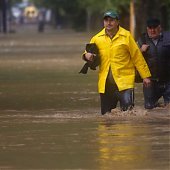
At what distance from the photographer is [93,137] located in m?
12.0

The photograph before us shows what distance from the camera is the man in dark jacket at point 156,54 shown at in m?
14.4

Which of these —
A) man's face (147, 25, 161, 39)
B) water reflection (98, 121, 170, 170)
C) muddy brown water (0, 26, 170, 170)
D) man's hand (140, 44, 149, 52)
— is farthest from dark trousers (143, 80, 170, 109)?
water reflection (98, 121, 170, 170)

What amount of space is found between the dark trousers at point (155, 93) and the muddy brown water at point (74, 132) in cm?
18

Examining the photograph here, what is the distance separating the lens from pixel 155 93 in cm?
1488

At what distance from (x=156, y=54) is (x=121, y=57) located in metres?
1.01

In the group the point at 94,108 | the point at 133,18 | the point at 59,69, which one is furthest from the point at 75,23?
the point at 94,108

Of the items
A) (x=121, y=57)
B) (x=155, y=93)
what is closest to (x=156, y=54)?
(x=155, y=93)

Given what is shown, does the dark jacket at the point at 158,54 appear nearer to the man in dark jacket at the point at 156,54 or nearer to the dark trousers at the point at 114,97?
the man in dark jacket at the point at 156,54

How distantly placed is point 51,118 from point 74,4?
238 feet

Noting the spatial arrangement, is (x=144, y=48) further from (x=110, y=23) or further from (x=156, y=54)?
(x=110, y=23)

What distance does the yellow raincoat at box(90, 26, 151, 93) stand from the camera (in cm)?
1364

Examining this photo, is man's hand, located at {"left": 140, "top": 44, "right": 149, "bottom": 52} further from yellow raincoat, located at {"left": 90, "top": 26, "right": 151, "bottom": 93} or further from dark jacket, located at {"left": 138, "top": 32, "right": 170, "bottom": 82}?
yellow raincoat, located at {"left": 90, "top": 26, "right": 151, "bottom": 93}

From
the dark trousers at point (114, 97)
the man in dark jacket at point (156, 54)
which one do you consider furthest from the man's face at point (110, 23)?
the man in dark jacket at point (156, 54)

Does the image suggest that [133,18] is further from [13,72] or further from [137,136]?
[137,136]
